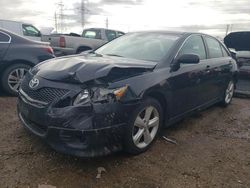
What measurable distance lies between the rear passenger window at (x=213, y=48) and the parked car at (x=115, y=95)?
728 mm

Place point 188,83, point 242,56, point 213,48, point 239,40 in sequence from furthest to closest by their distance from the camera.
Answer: point 239,40 < point 242,56 < point 213,48 < point 188,83

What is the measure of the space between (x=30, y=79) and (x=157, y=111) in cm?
169

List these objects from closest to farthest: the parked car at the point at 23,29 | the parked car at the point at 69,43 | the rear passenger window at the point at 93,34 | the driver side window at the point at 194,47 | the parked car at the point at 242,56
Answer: the driver side window at the point at 194,47 → the parked car at the point at 242,56 → the parked car at the point at 69,43 → the rear passenger window at the point at 93,34 → the parked car at the point at 23,29

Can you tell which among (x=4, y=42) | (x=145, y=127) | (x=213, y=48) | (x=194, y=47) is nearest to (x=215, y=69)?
(x=213, y=48)

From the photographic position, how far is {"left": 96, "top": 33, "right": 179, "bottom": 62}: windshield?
440 centimetres

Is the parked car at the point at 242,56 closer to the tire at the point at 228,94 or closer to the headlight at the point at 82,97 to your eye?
the tire at the point at 228,94

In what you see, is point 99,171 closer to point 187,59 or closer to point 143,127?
point 143,127

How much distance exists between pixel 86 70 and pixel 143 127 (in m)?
1.02

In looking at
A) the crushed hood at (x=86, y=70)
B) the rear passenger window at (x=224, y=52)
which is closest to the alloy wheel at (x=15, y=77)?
the crushed hood at (x=86, y=70)

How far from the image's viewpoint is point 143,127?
149 inches

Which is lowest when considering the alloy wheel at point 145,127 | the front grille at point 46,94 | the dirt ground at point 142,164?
the dirt ground at point 142,164

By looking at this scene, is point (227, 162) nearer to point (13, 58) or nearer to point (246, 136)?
point (246, 136)

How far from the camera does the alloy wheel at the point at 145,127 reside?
3.71 m

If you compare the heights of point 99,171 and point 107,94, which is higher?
point 107,94
